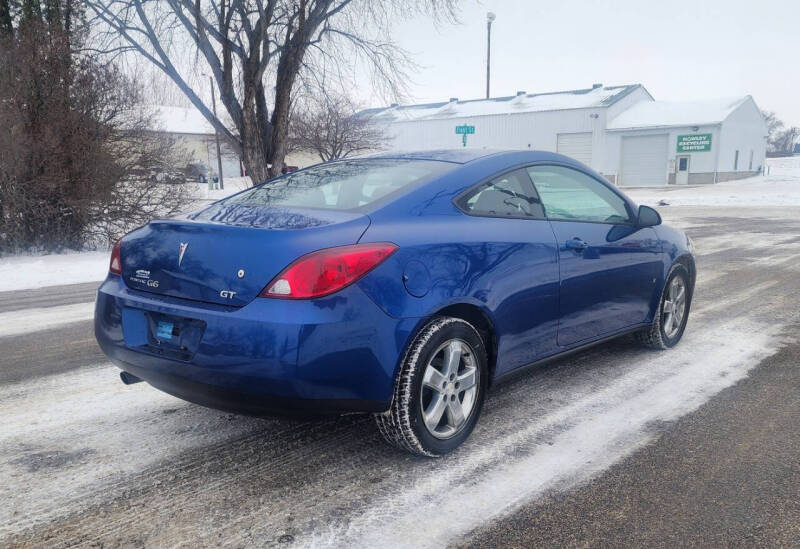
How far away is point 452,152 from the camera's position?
3.97m

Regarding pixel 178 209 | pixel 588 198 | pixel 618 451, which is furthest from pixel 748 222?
pixel 618 451

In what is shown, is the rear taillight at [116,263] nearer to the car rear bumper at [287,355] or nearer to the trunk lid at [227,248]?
the trunk lid at [227,248]

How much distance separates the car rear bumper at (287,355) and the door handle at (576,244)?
1.35 metres

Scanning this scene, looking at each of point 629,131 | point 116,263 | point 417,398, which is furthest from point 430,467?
point 629,131

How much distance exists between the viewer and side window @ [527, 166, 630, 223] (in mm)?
3898

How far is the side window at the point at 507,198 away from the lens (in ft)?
11.3

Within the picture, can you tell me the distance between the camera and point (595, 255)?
4.02 metres

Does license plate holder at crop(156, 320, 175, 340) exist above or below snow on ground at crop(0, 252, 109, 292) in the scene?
above

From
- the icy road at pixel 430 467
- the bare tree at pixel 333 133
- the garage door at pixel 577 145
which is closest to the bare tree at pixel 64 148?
the icy road at pixel 430 467

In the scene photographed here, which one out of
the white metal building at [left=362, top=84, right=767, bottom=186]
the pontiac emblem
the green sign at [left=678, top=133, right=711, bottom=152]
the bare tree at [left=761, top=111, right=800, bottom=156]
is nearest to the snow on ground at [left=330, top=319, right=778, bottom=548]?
the pontiac emblem

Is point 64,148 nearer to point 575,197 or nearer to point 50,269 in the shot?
point 50,269

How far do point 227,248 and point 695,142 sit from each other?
164 ft

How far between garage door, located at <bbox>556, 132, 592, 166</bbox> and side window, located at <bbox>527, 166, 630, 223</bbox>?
154 feet

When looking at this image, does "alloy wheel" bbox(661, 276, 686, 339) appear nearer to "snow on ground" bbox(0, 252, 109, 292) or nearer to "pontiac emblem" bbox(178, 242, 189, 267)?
"pontiac emblem" bbox(178, 242, 189, 267)
